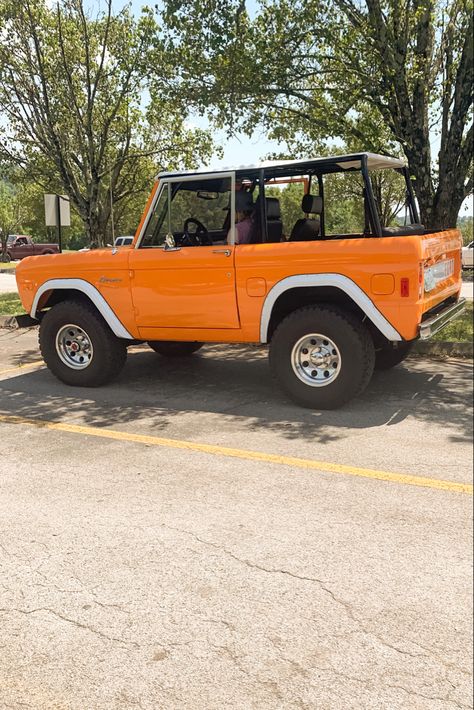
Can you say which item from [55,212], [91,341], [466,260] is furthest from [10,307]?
[466,260]

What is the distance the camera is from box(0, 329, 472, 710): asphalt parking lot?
183 cm

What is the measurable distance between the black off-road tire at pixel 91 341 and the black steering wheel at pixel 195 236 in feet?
4.66

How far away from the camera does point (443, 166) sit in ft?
19.8

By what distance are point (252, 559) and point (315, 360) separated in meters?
1.76

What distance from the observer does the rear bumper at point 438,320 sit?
5.26 ft

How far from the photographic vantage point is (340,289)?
149 inches

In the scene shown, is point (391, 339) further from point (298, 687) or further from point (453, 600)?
point (298, 687)

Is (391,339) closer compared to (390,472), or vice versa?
(391,339)

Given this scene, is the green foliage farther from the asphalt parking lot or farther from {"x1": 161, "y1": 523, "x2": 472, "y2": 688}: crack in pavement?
{"x1": 161, "y1": 523, "x2": 472, "y2": 688}: crack in pavement

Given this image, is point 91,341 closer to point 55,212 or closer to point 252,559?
point 252,559

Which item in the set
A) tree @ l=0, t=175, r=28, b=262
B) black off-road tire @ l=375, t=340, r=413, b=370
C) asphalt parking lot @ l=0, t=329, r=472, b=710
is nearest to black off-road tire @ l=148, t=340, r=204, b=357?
asphalt parking lot @ l=0, t=329, r=472, b=710

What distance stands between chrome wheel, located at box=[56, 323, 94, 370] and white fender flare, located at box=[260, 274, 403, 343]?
2.22 m

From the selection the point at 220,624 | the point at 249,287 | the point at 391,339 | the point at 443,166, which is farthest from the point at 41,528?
the point at 443,166

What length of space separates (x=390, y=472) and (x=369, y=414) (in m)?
0.38
